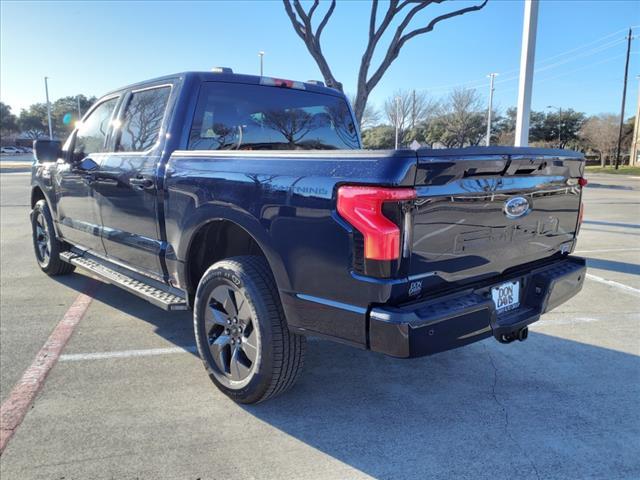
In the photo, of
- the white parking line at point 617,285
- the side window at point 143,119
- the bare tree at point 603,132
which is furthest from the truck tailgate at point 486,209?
the bare tree at point 603,132

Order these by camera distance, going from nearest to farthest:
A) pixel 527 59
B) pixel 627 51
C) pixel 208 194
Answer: pixel 208 194
pixel 527 59
pixel 627 51

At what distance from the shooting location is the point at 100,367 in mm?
3525

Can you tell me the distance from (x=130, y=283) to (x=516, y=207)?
9.68 feet

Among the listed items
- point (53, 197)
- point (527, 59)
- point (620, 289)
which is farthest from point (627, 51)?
point (53, 197)

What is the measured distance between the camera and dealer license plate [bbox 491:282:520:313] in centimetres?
272

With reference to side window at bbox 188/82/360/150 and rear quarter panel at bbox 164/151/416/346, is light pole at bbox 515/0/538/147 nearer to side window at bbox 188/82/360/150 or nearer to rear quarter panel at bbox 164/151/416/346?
side window at bbox 188/82/360/150

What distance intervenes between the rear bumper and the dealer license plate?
0.03m

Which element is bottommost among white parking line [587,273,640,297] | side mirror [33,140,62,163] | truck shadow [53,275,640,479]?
truck shadow [53,275,640,479]

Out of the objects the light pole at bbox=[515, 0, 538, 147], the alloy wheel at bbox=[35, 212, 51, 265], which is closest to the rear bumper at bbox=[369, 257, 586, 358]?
the alloy wheel at bbox=[35, 212, 51, 265]

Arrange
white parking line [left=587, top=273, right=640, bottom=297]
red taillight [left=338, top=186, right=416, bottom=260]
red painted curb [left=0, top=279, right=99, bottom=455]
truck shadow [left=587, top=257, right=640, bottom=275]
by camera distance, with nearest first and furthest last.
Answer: red taillight [left=338, top=186, right=416, bottom=260] → red painted curb [left=0, top=279, right=99, bottom=455] → white parking line [left=587, top=273, right=640, bottom=297] → truck shadow [left=587, top=257, right=640, bottom=275]

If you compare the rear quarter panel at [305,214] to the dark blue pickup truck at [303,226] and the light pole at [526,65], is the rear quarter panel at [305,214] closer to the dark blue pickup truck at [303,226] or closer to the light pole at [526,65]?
the dark blue pickup truck at [303,226]

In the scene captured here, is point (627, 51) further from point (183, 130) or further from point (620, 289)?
point (183, 130)

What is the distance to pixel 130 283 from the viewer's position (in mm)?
3938

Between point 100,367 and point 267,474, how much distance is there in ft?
5.83
